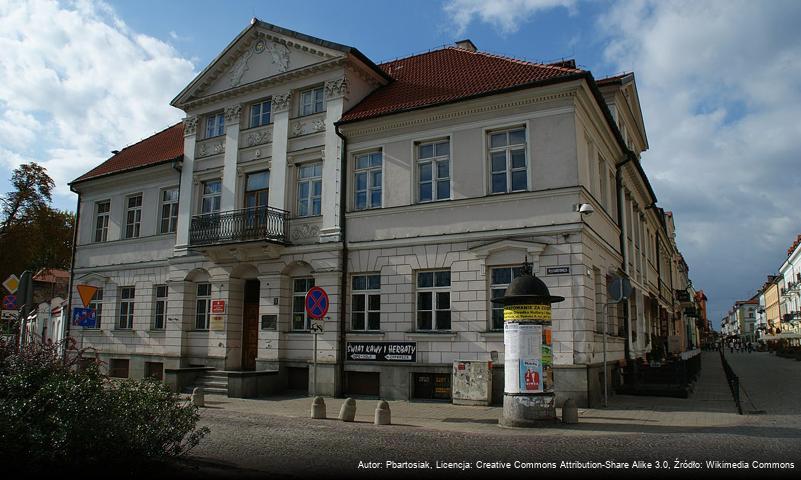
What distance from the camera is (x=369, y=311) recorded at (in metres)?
19.0

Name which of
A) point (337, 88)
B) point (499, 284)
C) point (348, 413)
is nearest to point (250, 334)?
point (337, 88)

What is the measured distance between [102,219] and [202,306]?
844 centimetres

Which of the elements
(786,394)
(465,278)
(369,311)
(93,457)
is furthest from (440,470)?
(786,394)

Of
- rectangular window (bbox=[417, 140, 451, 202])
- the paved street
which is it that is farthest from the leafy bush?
rectangular window (bbox=[417, 140, 451, 202])

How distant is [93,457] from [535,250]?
1195 cm

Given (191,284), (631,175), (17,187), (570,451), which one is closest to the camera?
(570,451)

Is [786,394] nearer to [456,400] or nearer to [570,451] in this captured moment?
[456,400]

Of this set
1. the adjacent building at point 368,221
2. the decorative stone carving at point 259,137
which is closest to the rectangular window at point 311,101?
the adjacent building at point 368,221

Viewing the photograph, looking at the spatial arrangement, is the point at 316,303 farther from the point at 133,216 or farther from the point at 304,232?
the point at 133,216

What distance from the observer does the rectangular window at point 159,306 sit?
80.9 feet

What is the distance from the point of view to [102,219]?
1102 inches

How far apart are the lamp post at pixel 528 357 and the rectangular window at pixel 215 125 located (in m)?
15.1

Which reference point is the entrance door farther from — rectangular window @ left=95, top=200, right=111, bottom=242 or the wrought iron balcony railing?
rectangular window @ left=95, top=200, right=111, bottom=242

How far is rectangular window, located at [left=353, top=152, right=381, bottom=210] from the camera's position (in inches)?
774
